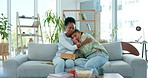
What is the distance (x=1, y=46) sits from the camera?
5852mm

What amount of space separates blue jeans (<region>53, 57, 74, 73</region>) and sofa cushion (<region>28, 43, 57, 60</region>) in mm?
457

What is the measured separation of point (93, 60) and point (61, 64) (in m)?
0.46

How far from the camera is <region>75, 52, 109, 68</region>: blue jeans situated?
310 cm

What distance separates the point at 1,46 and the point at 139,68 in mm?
3943

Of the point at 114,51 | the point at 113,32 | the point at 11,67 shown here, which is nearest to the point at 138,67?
the point at 114,51

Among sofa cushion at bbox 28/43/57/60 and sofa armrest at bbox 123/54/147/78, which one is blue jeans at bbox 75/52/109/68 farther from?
sofa cushion at bbox 28/43/57/60

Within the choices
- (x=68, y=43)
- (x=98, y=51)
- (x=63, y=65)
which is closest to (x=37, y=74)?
(x=63, y=65)

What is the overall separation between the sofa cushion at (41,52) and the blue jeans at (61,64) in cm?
46

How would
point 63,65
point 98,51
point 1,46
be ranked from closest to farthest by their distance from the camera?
point 63,65
point 98,51
point 1,46

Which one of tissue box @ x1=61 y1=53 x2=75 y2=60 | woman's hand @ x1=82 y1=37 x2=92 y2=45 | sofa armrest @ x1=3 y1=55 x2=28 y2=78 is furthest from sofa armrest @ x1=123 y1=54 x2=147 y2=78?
sofa armrest @ x1=3 y1=55 x2=28 y2=78

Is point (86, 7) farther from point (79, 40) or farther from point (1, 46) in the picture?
point (79, 40)

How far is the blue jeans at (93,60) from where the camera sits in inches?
122

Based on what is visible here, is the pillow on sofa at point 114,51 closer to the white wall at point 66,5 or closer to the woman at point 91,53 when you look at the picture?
the woman at point 91,53

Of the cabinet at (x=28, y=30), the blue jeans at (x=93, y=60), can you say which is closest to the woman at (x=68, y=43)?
the blue jeans at (x=93, y=60)
